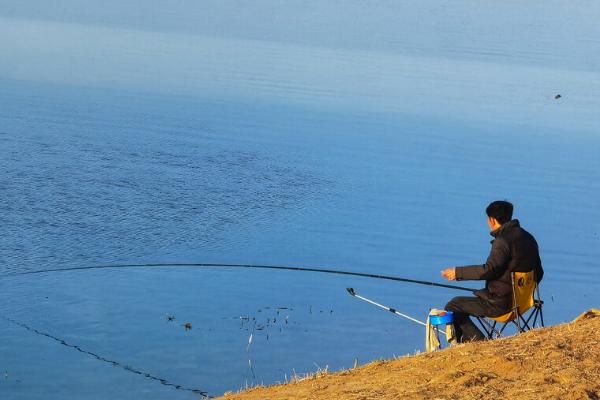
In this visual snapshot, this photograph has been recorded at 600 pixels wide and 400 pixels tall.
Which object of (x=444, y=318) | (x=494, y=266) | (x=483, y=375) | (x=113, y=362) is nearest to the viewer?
(x=483, y=375)

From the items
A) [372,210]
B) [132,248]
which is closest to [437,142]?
[372,210]

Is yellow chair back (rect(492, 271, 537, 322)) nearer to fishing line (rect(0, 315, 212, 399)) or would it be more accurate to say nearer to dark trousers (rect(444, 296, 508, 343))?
dark trousers (rect(444, 296, 508, 343))

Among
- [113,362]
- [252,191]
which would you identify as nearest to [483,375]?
[113,362]

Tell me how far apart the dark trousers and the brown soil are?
29 cm

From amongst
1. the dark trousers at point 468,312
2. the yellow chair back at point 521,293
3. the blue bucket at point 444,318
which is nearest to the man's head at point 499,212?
the yellow chair back at point 521,293

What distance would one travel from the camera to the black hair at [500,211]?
23.9ft

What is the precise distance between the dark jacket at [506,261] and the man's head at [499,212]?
0.04 m

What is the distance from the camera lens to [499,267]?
7246mm

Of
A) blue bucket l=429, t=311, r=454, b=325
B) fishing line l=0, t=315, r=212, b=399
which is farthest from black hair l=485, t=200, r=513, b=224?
fishing line l=0, t=315, r=212, b=399

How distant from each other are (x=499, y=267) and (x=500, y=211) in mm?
379

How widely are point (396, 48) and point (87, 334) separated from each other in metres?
28.5

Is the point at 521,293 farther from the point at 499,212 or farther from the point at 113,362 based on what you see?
the point at 113,362

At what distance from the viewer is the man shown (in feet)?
23.6

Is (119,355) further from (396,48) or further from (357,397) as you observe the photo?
(396,48)
